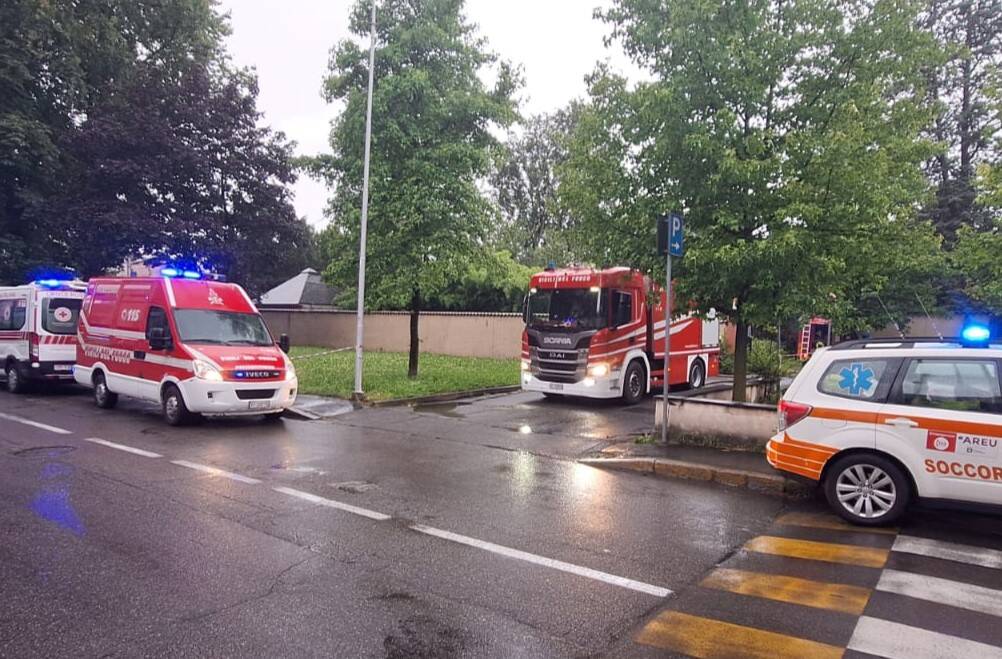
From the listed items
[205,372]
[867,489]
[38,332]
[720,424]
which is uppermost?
[38,332]

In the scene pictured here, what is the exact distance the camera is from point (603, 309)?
539 inches

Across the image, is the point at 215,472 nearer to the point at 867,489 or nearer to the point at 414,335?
the point at 867,489

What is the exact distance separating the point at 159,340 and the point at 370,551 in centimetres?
772

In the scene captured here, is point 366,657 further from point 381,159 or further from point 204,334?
point 381,159

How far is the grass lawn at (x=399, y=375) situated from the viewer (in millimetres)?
14828

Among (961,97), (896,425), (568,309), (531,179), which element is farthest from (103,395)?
(961,97)

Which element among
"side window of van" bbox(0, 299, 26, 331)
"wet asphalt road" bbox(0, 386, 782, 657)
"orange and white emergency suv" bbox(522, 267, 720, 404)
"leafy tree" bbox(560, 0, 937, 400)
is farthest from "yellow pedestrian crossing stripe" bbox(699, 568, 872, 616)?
"side window of van" bbox(0, 299, 26, 331)

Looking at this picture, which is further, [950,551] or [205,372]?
[205,372]

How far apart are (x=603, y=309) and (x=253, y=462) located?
7871mm

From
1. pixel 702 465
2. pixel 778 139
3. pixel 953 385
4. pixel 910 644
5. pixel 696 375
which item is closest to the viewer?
pixel 910 644

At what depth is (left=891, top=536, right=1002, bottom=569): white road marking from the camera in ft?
16.6

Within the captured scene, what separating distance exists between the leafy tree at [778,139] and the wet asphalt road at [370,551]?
359 centimetres

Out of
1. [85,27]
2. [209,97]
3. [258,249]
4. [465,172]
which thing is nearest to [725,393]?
[465,172]

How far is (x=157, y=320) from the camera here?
1145 centimetres
